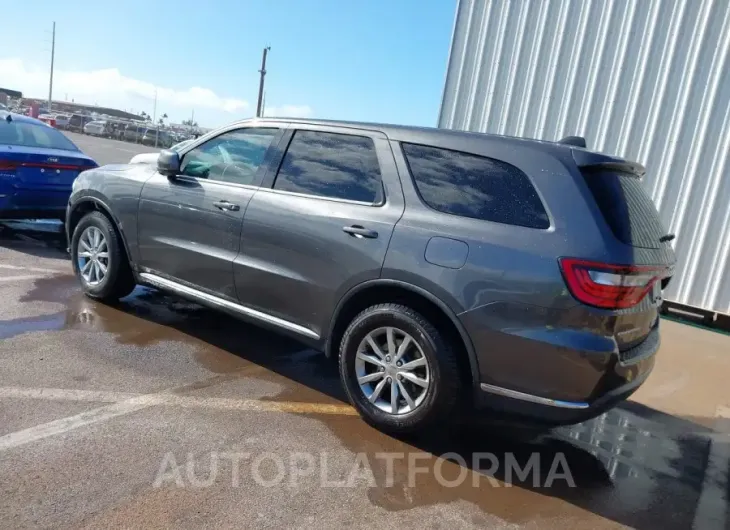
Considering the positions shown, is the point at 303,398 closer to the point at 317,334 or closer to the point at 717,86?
the point at 317,334

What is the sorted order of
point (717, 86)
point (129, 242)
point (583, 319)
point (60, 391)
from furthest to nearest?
point (717, 86) < point (129, 242) < point (60, 391) < point (583, 319)

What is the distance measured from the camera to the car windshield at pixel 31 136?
7.18 meters

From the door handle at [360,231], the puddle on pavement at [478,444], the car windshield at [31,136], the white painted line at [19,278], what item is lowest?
the white painted line at [19,278]

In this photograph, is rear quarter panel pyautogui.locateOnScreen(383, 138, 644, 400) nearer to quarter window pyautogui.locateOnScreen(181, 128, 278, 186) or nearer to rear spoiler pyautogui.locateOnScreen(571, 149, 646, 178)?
rear spoiler pyautogui.locateOnScreen(571, 149, 646, 178)

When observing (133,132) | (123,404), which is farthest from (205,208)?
(133,132)

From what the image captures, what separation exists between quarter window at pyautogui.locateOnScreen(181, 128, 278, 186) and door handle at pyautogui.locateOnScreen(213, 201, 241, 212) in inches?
7.3

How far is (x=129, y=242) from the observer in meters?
4.99

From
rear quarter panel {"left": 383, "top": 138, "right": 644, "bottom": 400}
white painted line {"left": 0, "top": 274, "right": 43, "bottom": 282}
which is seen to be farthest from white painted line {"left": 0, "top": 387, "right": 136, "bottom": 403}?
white painted line {"left": 0, "top": 274, "right": 43, "bottom": 282}

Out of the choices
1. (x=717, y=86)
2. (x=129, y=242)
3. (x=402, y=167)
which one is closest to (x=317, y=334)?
(x=402, y=167)

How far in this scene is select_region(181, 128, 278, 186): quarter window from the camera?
4.32 metres

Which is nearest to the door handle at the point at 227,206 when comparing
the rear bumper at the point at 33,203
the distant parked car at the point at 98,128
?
the rear bumper at the point at 33,203

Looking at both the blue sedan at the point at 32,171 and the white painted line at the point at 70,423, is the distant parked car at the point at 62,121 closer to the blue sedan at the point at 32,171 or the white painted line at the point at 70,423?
the blue sedan at the point at 32,171

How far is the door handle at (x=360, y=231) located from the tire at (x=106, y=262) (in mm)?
2380

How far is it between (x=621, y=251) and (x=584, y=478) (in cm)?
134
